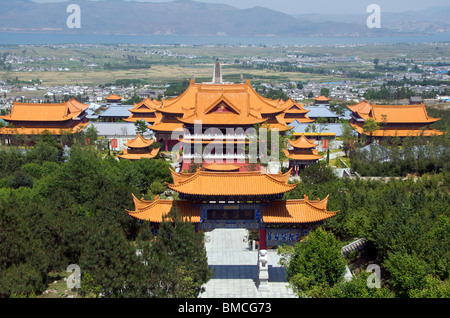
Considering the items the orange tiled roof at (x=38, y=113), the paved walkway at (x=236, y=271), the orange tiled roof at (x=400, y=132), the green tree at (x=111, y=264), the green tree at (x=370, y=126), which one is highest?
the orange tiled roof at (x=38, y=113)

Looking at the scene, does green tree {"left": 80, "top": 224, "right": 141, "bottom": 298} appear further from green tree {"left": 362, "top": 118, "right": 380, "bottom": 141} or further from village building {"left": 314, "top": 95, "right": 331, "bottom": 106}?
village building {"left": 314, "top": 95, "right": 331, "bottom": 106}

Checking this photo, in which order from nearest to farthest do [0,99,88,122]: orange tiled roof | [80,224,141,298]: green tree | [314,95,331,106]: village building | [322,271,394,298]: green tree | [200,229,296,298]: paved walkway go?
[322,271,394,298]: green tree
[80,224,141,298]: green tree
[200,229,296,298]: paved walkway
[0,99,88,122]: orange tiled roof
[314,95,331,106]: village building

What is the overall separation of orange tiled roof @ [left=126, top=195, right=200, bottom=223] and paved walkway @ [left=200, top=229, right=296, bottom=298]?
2466 mm

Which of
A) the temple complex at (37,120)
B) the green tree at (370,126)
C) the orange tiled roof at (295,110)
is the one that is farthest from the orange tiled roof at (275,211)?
the orange tiled roof at (295,110)

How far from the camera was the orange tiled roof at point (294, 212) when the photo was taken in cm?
2192

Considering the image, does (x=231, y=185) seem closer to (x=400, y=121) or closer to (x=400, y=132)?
(x=400, y=132)

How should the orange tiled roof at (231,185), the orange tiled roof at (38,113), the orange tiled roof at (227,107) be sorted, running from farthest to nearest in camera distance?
1. the orange tiled roof at (38,113)
2. the orange tiled roof at (227,107)
3. the orange tiled roof at (231,185)

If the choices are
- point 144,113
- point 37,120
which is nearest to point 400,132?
point 144,113

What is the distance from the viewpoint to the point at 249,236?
26656 mm

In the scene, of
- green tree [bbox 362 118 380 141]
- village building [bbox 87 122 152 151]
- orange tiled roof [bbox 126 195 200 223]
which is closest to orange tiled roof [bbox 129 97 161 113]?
village building [bbox 87 122 152 151]

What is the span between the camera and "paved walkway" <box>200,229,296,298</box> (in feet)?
67.7

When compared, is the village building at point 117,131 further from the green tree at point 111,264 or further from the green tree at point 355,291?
the green tree at point 355,291

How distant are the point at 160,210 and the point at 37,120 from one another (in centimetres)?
3157
